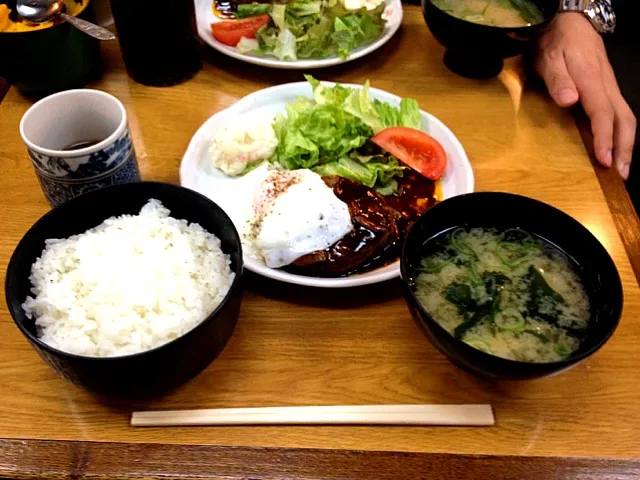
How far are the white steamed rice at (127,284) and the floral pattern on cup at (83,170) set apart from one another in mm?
159

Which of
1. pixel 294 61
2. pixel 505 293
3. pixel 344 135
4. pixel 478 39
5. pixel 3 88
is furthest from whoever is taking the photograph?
pixel 3 88

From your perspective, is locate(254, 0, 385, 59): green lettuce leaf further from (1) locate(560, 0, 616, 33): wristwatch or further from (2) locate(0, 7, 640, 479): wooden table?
(2) locate(0, 7, 640, 479): wooden table

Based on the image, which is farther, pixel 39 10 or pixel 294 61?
pixel 294 61

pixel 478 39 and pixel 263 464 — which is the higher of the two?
pixel 478 39

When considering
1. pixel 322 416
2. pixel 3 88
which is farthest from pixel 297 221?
pixel 3 88

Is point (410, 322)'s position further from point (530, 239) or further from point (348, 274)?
point (530, 239)

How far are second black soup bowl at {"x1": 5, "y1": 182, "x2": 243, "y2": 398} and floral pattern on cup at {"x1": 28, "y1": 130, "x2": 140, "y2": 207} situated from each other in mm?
104

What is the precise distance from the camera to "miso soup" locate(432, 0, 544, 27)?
2285 millimetres

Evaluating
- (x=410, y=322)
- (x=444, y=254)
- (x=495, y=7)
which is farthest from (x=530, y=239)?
(x=495, y=7)

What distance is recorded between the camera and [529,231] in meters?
1.45

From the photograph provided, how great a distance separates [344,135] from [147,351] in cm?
116

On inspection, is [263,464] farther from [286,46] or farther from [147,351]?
[286,46]

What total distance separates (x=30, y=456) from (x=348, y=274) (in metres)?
0.88

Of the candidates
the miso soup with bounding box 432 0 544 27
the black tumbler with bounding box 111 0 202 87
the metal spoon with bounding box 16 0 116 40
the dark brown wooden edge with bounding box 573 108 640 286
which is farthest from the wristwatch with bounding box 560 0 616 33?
the metal spoon with bounding box 16 0 116 40
